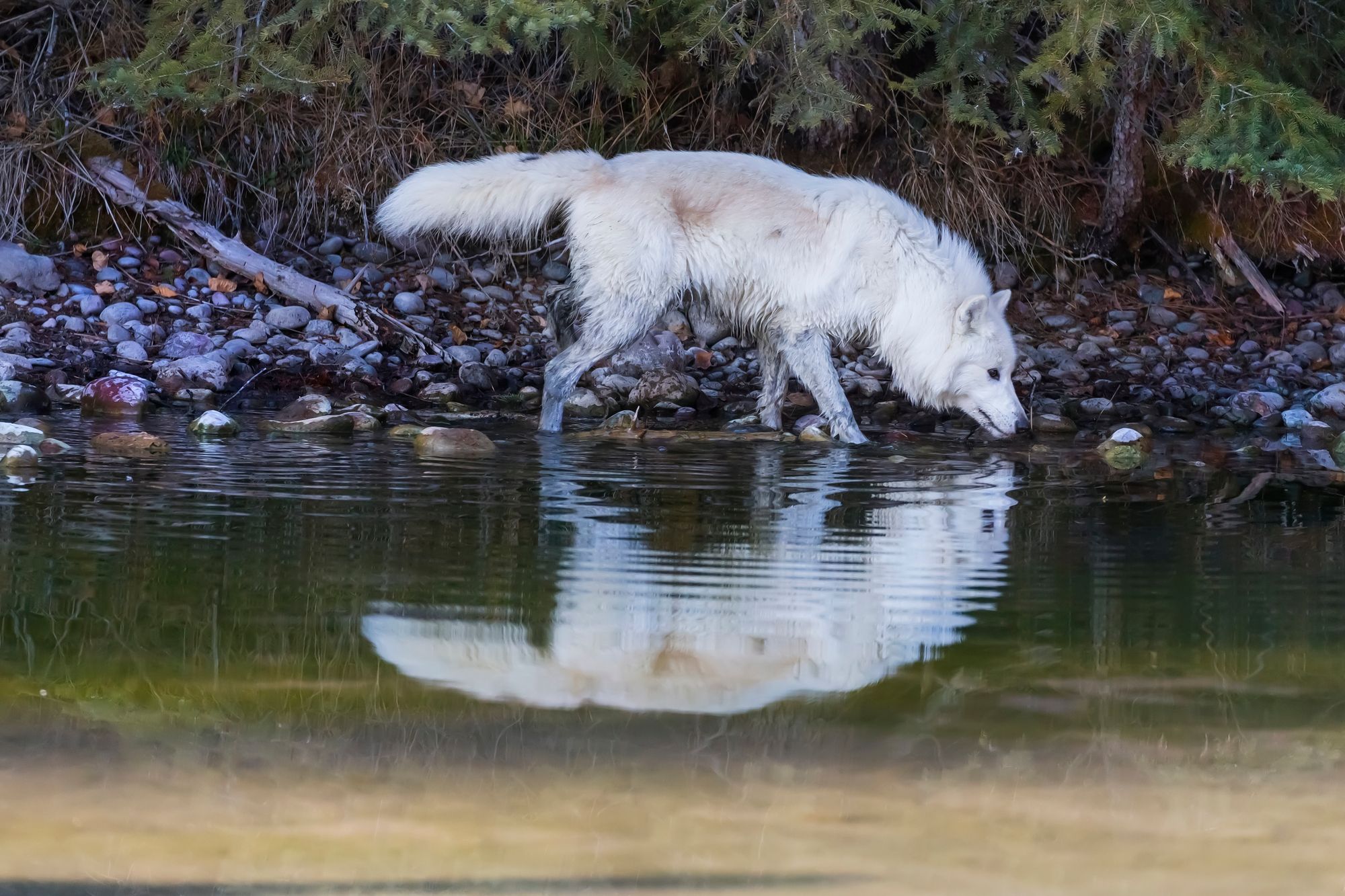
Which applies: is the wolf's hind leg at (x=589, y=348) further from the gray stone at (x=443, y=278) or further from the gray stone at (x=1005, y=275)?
the gray stone at (x=1005, y=275)

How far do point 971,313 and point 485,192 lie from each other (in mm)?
2585

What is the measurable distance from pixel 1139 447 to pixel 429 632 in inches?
182

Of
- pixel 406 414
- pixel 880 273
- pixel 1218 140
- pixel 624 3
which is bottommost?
pixel 406 414

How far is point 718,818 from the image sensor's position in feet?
5.88

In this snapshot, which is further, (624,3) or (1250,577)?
(624,3)

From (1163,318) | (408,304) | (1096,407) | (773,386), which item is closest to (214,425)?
(773,386)

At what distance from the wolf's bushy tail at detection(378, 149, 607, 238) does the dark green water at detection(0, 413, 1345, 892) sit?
6.89 feet

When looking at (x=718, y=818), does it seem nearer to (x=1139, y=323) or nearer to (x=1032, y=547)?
(x=1032, y=547)

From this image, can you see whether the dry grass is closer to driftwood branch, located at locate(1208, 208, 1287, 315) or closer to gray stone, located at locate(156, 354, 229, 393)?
driftwood branch, located at locate(1208, 208, 1287, 315)

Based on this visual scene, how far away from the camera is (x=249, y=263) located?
8.92m

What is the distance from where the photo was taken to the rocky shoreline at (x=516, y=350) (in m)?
7.62

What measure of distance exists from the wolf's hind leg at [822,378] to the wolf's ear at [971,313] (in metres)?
0.69

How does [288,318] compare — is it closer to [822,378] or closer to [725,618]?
[822,378]

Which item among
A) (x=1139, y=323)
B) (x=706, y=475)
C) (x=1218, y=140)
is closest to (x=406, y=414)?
(x=706, y=475)
